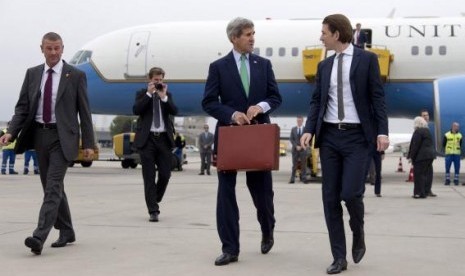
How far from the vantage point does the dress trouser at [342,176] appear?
5.19 metres

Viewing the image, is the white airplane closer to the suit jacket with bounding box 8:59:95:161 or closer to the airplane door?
the airplane door

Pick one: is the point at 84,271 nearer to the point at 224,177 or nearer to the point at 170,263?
the point at 170,263

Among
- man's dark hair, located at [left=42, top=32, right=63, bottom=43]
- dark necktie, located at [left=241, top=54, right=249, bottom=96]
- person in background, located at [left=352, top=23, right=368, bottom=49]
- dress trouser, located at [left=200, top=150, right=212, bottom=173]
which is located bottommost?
dress trouser, located at [left=200, top=150, right=212, bottom=173]

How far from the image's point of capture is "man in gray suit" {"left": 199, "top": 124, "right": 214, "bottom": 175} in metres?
21.0

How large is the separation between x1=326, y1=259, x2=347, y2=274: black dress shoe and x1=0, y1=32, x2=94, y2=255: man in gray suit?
7.59ft

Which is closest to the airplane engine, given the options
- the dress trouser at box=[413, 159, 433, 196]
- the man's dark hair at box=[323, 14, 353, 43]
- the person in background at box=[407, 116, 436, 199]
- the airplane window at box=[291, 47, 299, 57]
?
the person in background at box=[407, 116, 436, 199]

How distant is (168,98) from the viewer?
27.5 ft

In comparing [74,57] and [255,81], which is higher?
[74,57]

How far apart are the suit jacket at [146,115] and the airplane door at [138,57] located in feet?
37.2

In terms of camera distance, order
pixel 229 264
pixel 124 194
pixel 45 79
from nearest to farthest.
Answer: pixel 229 264 < pixel 45 79 < pixel 124 194

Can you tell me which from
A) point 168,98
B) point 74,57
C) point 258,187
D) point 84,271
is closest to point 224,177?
point 258,187

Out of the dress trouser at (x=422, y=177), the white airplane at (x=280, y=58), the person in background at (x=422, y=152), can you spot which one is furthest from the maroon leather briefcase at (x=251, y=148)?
the white airplane at (x=280, y=58)

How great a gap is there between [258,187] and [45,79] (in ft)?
6.67

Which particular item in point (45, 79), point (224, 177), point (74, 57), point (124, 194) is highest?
point (74, 57)
